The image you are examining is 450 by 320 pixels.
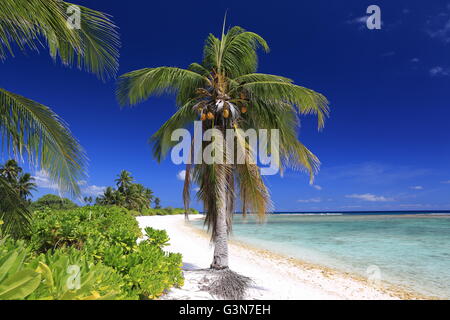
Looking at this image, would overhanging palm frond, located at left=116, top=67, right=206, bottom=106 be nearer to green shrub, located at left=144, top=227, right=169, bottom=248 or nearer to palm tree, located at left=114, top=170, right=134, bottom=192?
green shrub, located at left=144, top=227, right=169, bottom=248

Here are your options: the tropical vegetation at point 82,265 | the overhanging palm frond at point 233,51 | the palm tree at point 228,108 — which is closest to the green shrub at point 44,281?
the tropical vegetation at point 82,265

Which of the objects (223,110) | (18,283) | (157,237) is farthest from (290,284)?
(18,283)

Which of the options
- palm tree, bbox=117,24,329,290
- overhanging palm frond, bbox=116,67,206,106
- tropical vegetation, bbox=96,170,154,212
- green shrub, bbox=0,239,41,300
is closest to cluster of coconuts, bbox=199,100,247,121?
palm tree, bbox=117,24,329,290

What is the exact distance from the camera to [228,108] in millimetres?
A: 5852

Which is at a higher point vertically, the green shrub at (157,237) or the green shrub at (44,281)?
the green shrub at (44,281)

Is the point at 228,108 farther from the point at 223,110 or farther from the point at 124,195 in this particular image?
the point at 124,195

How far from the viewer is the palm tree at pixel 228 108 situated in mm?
5574

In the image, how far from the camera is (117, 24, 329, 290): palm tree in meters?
5.57

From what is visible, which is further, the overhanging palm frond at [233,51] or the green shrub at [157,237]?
the overhanging palm frond at [233,51]

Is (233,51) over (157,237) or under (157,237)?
over

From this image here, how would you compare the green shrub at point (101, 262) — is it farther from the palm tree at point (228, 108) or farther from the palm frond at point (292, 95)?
the palm frond at point (292, 95)

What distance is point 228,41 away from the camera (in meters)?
6.55
